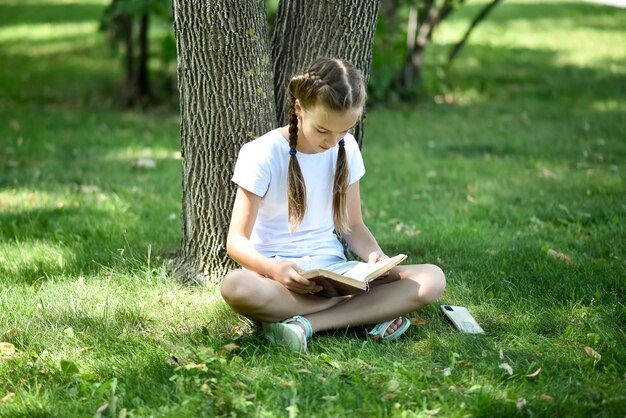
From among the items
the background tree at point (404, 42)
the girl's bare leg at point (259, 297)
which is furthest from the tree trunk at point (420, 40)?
the girl's bare leg at point (259, 297)

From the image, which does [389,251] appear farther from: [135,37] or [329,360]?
[135,37]

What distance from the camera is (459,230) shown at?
5.27 metres

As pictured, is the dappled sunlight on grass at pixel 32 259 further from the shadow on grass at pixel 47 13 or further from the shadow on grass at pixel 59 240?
the shadow on grass at pixel 47 13

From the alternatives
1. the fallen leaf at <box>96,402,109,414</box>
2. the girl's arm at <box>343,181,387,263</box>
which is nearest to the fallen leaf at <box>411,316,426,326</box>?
the girl's arm at <box>343,181,387,263</box>

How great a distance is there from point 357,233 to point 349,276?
0.44 meters

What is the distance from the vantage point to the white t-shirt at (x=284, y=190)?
144 inches

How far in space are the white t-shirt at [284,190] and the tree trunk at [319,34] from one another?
59 cm

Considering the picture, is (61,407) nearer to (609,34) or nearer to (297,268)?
(297,268)

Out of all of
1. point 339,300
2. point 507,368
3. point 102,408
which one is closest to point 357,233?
point 339,300

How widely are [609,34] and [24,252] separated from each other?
12916 millimetres

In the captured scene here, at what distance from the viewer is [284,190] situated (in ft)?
12.3

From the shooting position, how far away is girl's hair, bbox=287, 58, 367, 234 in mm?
3410

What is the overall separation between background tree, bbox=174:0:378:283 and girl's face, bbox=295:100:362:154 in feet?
1.68

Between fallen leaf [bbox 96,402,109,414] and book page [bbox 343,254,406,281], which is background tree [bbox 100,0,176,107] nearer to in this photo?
book page [bbox 343,254,406,281]
